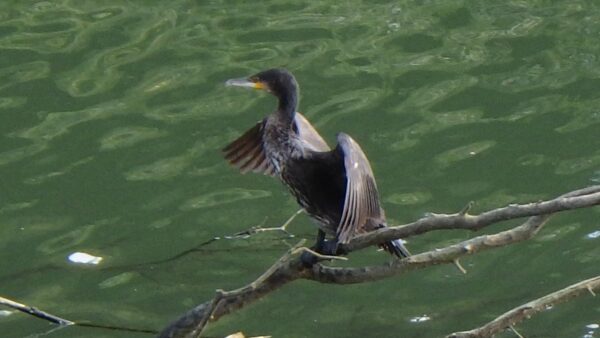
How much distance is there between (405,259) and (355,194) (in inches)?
15.0

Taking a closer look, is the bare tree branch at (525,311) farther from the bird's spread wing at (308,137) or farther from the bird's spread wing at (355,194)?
the bird's spread wing at (308,137)

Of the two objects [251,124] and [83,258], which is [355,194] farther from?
[251,124]

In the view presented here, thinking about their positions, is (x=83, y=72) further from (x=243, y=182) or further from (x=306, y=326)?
(x=306, y=326)

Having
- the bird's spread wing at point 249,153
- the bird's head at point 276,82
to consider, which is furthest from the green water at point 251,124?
the bird's head at point 276,82

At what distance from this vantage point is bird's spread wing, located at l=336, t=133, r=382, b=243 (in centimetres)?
435

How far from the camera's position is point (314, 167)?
480 cm

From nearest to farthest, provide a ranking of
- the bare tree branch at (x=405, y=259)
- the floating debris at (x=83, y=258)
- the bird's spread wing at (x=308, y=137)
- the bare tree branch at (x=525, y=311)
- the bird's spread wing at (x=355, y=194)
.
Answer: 1. the bare tree branch at (x=405, y=259)
2. the bare tree branch at (x=525, y=311)
3. the bird's spread wing at (x=355, y=194)
4. the bird's spread wing at (x=308, y=137)
5. the floating debris at (x=83, y=258)

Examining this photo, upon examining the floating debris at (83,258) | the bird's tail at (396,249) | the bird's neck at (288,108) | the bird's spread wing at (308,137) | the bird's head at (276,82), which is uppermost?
the bird's head at (276,82)

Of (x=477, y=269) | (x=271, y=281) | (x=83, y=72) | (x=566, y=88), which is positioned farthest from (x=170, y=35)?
(x=271, y=281)

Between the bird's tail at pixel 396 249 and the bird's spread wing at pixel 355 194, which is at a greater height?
the bird's spread wing at pixel 355 194

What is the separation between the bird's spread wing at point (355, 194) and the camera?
4352 millimetres

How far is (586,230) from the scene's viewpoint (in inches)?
273

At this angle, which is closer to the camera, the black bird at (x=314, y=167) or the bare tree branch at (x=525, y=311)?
the bare tree branch at (x=525, y=311)

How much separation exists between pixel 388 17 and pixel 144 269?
2.98 m
